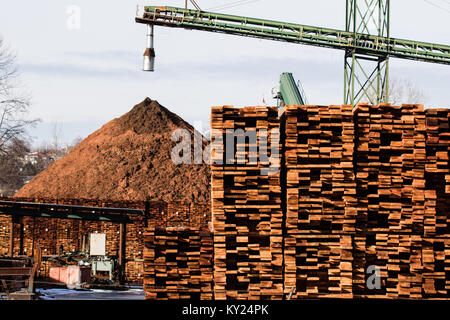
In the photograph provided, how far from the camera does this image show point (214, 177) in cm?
1211

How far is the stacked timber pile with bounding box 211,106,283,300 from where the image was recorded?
12.1m

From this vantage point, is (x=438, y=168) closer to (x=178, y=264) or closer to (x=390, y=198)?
(x=390, y=198)

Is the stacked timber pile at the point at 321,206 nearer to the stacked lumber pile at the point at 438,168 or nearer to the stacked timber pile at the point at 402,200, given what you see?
the stacked timber pile at the point at 402,200

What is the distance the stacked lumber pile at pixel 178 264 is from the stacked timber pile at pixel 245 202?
40 centimetres

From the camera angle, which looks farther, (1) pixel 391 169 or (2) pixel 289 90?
(2) pixel 289 90

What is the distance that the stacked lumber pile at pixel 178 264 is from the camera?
12.4 metres

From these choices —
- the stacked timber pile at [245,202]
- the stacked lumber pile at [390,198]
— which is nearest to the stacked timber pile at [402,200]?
the stacked lumber pile at [390,198]

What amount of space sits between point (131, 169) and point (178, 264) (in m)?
34.4

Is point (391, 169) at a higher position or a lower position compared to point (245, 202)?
higher

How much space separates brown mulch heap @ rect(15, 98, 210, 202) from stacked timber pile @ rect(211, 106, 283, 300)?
101 ft

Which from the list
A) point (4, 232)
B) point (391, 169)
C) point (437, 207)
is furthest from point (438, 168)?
point (4, 232)

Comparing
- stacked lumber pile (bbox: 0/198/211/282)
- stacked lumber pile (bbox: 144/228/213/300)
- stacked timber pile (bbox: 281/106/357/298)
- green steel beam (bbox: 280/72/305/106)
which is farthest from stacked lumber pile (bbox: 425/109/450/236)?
green steel beam (bbox: 280/72/305/106)

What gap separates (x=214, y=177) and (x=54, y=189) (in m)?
36.5

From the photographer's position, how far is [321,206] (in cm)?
1212
